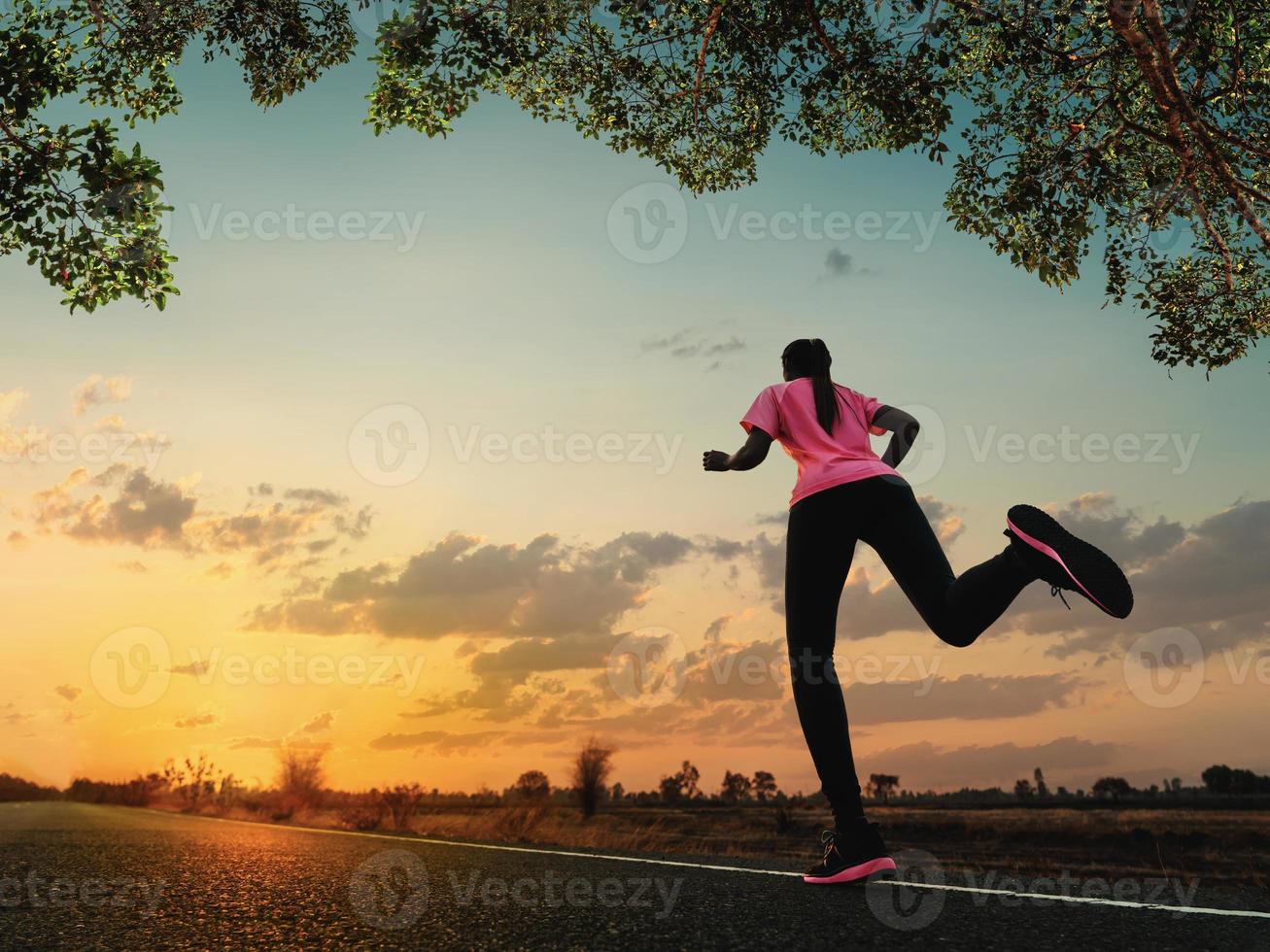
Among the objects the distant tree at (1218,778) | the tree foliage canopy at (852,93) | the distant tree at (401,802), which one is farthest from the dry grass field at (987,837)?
the distant tree at (1218,778)

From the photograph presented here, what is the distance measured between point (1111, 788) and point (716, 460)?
72452 mm

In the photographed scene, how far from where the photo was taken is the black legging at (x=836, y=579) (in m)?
4.25

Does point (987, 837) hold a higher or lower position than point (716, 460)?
lower

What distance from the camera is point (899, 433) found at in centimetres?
489

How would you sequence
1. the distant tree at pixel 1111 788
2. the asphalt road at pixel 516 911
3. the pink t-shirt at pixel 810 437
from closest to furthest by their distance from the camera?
the asphalt road at pixel 516 911
the pink t-shirt at pixel 810 437
the distant tree at pixel 1111 788

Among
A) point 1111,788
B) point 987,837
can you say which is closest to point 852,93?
point 987,837

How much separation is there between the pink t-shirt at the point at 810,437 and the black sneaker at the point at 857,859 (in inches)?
62.1

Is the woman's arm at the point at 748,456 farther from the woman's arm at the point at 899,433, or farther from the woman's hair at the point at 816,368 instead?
the woman's arm at the point at 899,433

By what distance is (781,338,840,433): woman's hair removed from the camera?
4641mm

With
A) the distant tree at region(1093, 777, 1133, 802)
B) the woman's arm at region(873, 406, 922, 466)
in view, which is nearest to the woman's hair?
the woman's arm at region(873, 406, 922, 466)

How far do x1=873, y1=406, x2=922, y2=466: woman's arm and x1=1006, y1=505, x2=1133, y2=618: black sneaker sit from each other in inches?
40.6

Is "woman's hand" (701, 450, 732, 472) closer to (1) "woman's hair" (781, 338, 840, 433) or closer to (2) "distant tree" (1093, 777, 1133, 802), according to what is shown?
(1) "woman's hair" (781, 338, 840, 433)

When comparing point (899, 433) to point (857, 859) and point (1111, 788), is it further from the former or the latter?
point (1111, 788)

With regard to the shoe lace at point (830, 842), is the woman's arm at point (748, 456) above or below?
above
